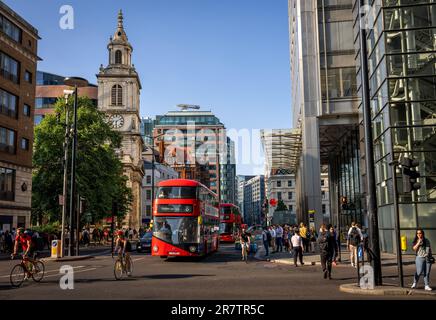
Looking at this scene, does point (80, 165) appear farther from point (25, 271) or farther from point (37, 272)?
point (25, 271)

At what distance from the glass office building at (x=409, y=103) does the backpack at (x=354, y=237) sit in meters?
6.86

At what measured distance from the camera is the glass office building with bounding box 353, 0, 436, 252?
25094mm

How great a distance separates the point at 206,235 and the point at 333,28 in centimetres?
2207

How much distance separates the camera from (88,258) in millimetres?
28438

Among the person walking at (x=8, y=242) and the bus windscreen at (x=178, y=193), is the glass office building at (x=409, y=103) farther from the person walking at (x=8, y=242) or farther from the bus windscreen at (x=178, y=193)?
the person walking at (x=8, y=242)

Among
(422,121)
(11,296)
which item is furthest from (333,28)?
(11,296)

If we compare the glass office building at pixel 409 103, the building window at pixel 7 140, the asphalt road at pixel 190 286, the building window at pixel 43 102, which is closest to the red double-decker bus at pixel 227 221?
the building window at pixel 7 140

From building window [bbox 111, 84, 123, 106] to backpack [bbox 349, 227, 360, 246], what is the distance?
228 ft

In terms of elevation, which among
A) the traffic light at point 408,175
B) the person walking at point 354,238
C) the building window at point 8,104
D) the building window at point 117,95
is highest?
the building window at point 117,95

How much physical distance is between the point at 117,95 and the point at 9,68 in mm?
43651

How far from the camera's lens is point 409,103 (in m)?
26.0

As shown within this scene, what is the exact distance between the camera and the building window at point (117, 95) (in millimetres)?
83688

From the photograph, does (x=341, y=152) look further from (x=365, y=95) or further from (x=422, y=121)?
(x=365, y=95)

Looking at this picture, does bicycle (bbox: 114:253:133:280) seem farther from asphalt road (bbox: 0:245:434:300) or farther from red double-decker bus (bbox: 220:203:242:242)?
red double-decker bus (bbox: 220:203:242:242)
